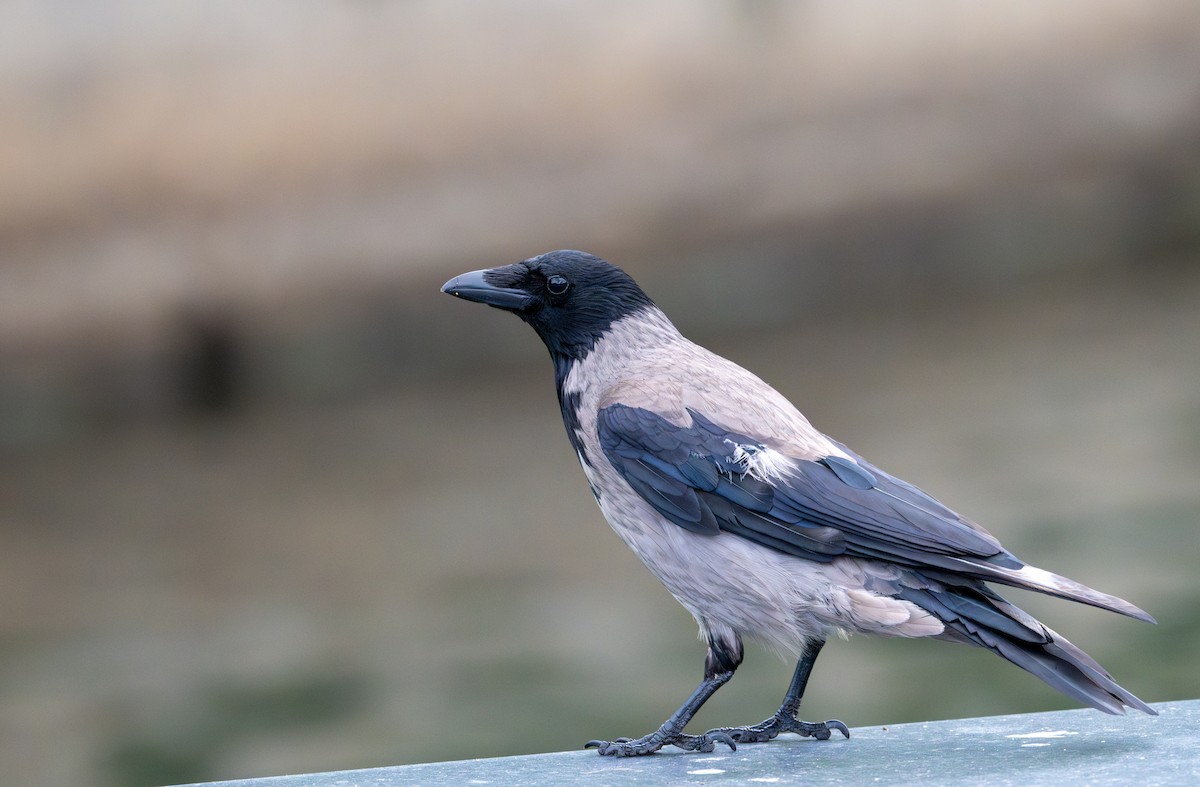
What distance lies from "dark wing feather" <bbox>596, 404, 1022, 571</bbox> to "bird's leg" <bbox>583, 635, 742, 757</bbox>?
0.24 meters

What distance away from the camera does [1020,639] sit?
6.68 feet

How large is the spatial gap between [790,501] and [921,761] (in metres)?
0.44

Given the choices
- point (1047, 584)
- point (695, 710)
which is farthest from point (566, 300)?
point (1047, 584)

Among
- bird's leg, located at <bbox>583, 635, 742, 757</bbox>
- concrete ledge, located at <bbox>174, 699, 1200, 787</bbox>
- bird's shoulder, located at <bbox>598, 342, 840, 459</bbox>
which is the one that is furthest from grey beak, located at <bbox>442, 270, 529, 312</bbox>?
concrete ledge, located at <bbox>174, 699, 1200, 787</bbox>

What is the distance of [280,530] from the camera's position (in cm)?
634

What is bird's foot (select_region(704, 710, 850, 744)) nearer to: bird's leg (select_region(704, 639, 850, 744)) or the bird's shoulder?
bird's leg (select_region(704, 639, 850, 744))

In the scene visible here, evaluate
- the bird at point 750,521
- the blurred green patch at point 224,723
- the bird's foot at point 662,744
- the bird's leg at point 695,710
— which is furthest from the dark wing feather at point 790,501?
the blurred green patch at point 224,723

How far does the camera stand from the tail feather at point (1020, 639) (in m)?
1.98

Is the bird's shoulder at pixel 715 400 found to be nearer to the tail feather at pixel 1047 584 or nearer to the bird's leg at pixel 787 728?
the tail feather at pixel 1047 584

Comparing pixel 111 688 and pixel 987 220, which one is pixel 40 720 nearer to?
pixel 111 688

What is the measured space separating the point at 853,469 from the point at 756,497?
0.18 m

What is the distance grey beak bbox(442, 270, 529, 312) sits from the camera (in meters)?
2.47

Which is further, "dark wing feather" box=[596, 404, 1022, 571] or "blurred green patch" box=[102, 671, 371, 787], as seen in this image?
"blurred green patch" box=[102, 671, 371, 787]

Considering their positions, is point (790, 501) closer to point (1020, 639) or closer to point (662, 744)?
point (1020, 639)
